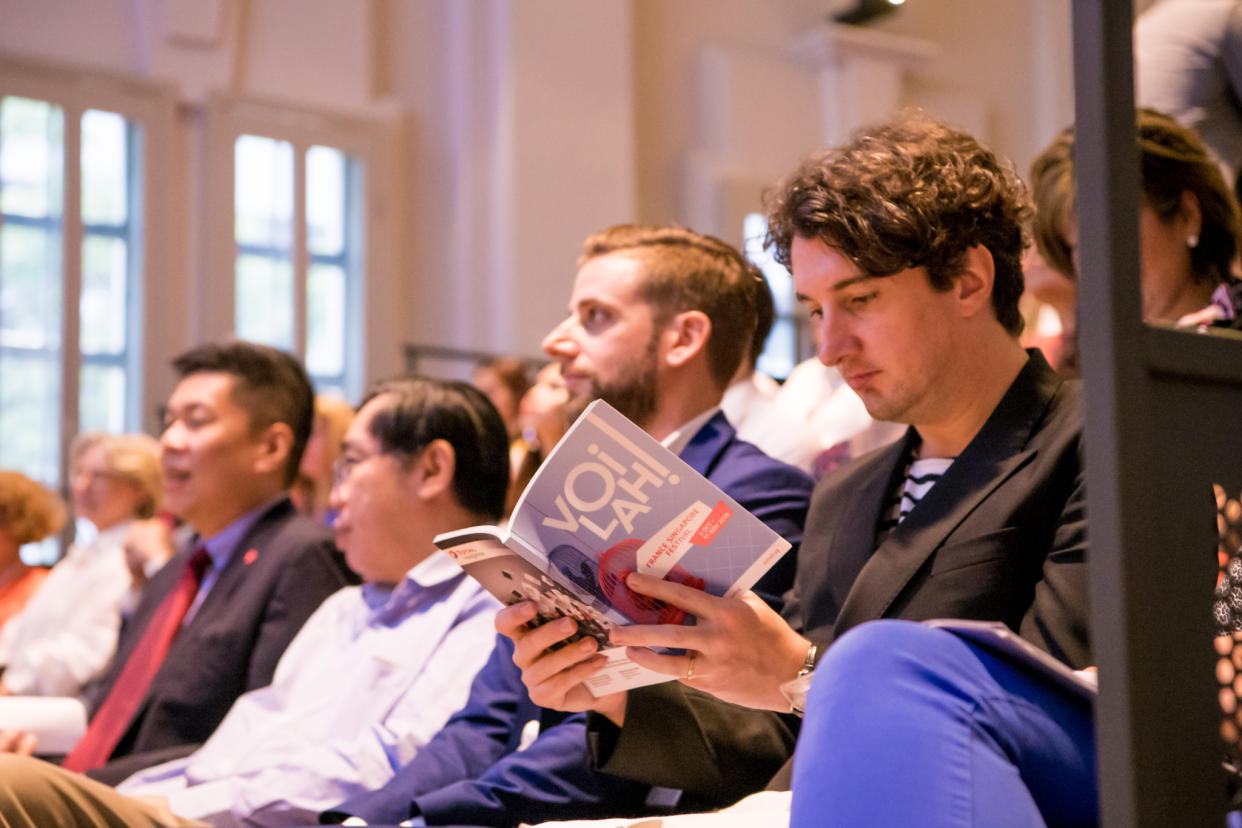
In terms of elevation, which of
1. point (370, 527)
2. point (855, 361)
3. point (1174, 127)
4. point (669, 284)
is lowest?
point (370, 527)

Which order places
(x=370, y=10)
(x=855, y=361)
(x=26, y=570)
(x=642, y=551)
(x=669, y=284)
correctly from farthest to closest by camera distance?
(x=370, y=10) → (x=26, y=570) → (x=669, y=284) → (x=855, y=361) → (x=642, y=551)

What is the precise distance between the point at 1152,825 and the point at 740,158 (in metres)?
7.65

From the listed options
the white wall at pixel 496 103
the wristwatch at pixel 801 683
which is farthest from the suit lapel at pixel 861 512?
the white wall at pixel 496 103

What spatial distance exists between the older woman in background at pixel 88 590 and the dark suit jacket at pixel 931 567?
2345 mm

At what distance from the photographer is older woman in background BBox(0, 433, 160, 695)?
3.36 metres

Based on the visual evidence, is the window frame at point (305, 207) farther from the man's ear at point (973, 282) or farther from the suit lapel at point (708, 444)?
the man's ear at point (973, 282)

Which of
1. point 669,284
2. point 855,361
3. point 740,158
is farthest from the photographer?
point 740,158

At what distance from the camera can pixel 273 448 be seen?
3.13m

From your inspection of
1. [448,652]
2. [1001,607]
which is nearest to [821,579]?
[1001,607]

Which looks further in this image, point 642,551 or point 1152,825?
point 642,551

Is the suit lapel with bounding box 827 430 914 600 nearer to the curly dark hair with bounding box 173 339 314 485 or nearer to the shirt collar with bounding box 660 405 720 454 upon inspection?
the shirt collar with bounding box 660 405 720 454

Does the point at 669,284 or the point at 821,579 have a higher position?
the point at 669,284

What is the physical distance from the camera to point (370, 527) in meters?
Answer: 2.43

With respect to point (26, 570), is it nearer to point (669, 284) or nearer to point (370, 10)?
point (669, 284)
